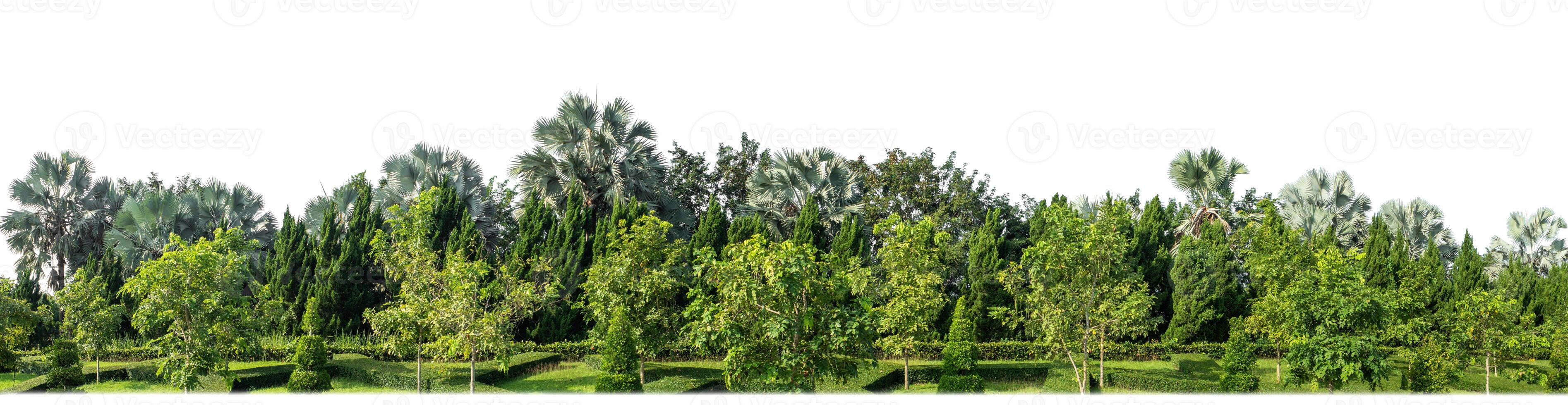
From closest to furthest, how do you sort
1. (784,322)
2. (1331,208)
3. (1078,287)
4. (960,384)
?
(784,322) < (1078,287) < (960,384) < (1331,208)

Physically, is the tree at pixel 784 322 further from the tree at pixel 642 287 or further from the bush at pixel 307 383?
the bush at pixel 307 383

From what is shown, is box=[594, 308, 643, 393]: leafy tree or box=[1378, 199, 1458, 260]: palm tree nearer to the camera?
box=[594, 308, 643, 393]: leafy tree

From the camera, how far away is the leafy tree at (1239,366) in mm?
19375

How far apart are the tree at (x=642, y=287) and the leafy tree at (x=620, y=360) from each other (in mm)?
267

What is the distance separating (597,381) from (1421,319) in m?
17.6

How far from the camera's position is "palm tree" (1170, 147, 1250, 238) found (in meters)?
29.2

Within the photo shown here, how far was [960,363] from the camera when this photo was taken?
19859 mm

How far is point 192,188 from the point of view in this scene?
30.9 meters

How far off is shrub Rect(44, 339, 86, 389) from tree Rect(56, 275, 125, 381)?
1.31ft

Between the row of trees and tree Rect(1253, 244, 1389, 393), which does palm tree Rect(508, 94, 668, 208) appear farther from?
tree Rect(1253, 244, 1389, 393)

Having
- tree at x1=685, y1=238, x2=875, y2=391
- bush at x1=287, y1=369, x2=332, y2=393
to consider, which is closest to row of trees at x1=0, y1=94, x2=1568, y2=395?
tree at x1=685, y1=238, x2=875, y2=391

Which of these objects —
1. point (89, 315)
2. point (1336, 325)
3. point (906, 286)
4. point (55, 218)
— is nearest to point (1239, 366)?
point (1336, 325)

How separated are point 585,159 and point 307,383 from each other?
10829 millimetres

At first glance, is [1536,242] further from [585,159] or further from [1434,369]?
[585,159]
